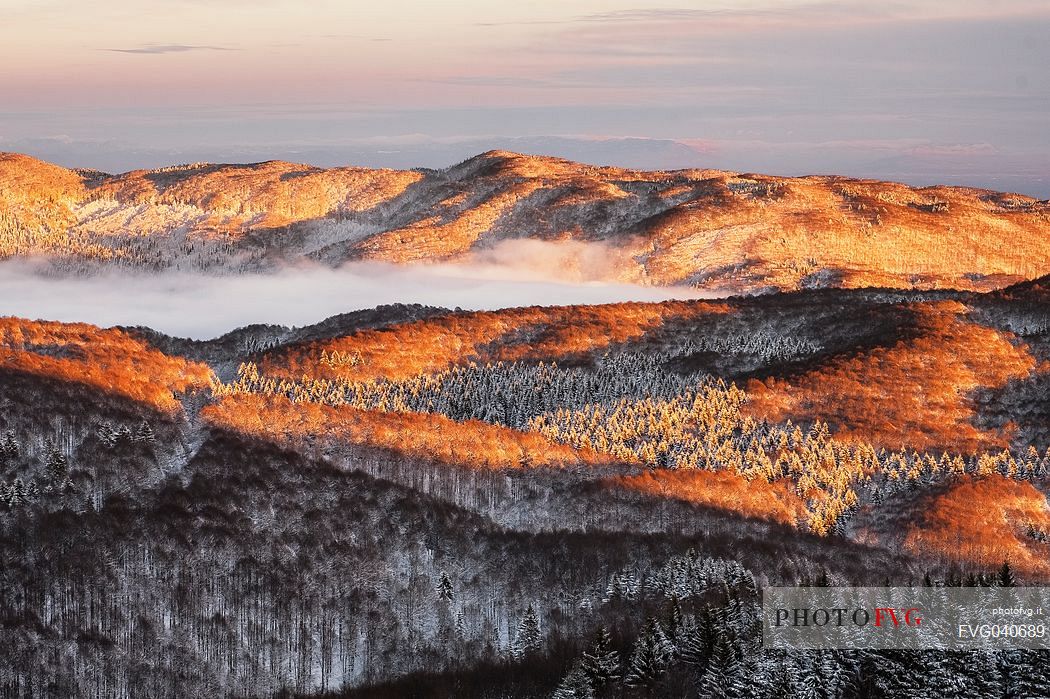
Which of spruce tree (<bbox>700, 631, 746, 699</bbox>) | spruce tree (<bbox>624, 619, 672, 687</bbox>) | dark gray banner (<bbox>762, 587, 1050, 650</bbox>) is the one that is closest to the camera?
dark gray banner (<bbox>762, 587, 1050, 650</bbox>)

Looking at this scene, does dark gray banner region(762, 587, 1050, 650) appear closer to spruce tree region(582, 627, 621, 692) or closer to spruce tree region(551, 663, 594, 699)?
spruce tree region(582, 627, 621, 692)

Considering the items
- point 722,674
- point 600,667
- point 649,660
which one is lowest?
point 600,667

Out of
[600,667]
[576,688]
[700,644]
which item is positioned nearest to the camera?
[700,644]

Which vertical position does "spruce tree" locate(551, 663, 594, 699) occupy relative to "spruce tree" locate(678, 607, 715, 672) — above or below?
below

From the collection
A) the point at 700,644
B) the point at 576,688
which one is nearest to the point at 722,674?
the point at 700,644

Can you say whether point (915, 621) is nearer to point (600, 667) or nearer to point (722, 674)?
point (722, 674)

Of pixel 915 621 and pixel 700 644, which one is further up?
pixel 915 621

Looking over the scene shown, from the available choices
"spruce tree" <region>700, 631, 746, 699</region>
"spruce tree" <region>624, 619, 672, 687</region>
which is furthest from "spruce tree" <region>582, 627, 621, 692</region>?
"spruce tree" <region>700, 631, 746, 699</region>

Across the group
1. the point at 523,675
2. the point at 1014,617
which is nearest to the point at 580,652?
the point at 523,675

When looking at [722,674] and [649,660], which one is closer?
[722,674]

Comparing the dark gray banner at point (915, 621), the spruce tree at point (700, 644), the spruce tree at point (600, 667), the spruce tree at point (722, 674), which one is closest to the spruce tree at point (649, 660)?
the spruce tree at point (600, 667)

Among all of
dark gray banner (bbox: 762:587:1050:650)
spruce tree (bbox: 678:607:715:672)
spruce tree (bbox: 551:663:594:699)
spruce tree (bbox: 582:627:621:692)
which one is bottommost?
spruce tree (bbox: 551:663:594:699)
